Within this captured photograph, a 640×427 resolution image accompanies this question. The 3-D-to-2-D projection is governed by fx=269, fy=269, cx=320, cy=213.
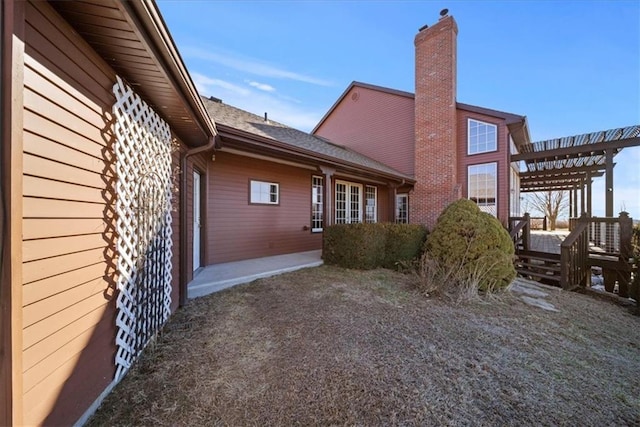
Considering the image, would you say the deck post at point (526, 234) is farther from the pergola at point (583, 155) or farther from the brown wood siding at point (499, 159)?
the pergola at point (583, 155)

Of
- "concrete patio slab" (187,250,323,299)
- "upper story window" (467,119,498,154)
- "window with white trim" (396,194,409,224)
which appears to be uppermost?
"upper story window" (467,119,498,154)

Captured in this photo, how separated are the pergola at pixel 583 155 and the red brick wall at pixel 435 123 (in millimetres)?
2160

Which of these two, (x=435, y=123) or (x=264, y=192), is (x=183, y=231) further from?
(x=435, y=123)

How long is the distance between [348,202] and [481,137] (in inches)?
207

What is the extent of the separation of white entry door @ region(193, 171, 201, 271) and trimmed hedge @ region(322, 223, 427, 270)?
2.81m

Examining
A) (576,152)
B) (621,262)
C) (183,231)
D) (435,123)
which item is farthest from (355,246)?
(576,152)

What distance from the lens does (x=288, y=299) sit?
4027mm

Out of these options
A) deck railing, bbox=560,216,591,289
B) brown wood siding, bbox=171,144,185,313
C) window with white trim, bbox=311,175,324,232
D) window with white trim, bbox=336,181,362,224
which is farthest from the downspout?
deck railing, bbox=560,216,591,289

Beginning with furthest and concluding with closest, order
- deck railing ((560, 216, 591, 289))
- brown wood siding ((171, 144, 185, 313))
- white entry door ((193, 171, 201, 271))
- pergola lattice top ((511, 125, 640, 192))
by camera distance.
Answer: pergola lattice top ((511, 125, 640, 192)) < deck railing ((560, 216, 591, 289)) < white entry door ((193, 171, 201, 271)) < brown wood siding ((171, 144, 185, 313))

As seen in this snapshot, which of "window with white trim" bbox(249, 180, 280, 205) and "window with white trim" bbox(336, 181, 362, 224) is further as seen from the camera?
"window with white trim" bbox(336, 181, 362, 224)

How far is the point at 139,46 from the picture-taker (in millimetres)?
1819

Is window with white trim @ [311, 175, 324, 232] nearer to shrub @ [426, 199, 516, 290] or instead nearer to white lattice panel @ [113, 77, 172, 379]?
shrub @ [426, 199, 516, 290]

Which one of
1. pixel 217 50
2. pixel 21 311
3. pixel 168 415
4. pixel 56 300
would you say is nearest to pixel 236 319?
pixel 168 415

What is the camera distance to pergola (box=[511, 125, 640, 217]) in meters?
7.42
